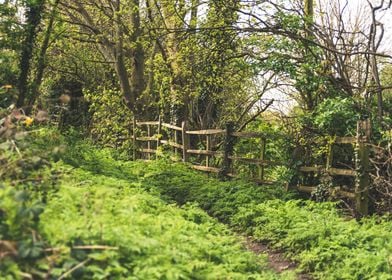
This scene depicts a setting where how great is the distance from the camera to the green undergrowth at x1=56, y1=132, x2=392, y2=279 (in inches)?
253

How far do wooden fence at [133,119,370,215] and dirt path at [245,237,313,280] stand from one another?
2.06 metres

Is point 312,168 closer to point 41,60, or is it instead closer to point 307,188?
point 307,188

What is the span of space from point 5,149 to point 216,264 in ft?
7.52

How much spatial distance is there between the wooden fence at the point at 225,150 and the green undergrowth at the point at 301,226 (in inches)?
21.8

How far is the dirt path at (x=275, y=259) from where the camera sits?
6734 millimetres

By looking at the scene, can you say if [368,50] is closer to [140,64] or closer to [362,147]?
[362,147]

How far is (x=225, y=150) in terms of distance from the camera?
13.4 m

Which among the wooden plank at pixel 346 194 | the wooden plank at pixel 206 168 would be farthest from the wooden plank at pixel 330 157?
the wooden plank at pixel 206 168

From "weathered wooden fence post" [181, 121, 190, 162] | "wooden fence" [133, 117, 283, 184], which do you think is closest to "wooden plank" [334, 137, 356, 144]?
"wooden fence" [133, 117, 283, 184]

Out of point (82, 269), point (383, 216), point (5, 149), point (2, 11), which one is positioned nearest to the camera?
point (82, 269)

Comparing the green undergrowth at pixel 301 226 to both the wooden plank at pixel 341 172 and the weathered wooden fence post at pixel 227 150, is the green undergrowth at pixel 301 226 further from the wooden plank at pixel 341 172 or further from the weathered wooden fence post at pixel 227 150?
the weathered wooden fence post at pixel 227 150

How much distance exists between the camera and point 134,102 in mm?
19094

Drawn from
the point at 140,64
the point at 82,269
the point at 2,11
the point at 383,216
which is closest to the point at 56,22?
the point at 2,11

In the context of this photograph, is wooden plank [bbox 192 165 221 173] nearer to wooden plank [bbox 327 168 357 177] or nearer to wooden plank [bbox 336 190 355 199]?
wooden plank [bbox 327 168 357 177]
